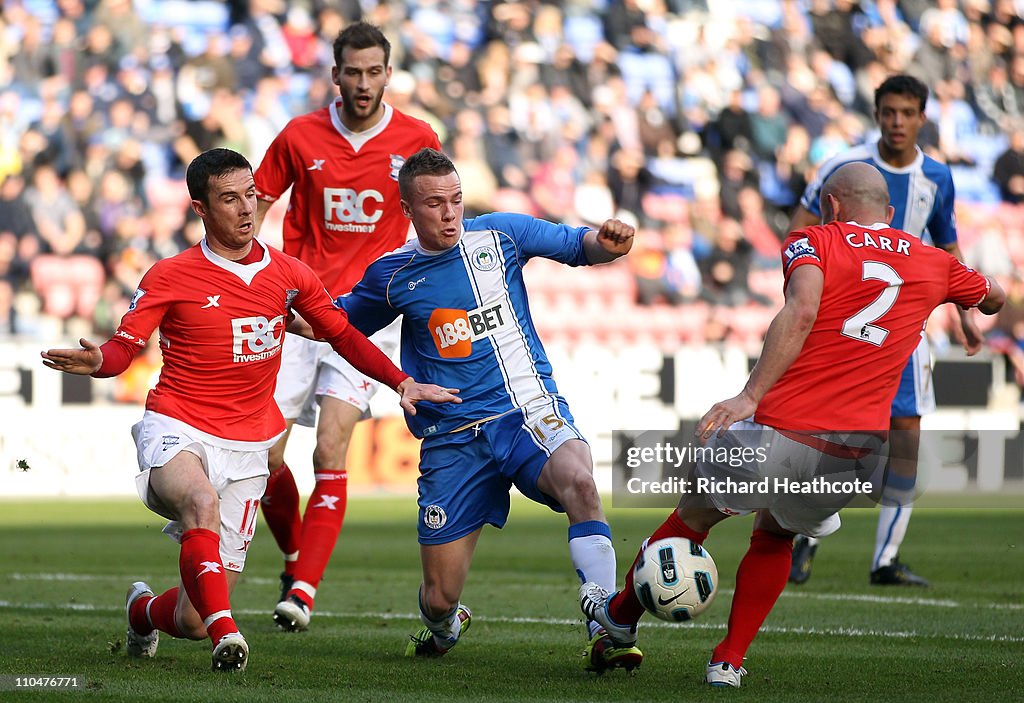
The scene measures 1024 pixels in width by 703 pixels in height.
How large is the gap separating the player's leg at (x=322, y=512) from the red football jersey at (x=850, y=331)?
2530 millimetres

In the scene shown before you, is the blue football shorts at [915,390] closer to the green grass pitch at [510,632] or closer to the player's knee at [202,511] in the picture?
the green grass pitch at [510,632]

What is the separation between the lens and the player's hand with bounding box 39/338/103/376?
5000 mm

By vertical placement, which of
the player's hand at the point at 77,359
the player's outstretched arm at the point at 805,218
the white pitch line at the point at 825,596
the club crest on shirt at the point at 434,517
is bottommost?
the white pitch line at the point at 825,596

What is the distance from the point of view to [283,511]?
24.6 feet

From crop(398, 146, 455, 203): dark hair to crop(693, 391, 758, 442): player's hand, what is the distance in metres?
1.61

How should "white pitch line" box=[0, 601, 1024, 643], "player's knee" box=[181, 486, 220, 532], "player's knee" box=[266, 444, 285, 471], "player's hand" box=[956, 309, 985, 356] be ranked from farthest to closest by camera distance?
"player's hand" box=[956, 309, 985, 356], "player's knee" box=[266, 444, 285, 471], "white pitch line" box=[0, 601, 1024, 643], "player's knee" box=[181, 486, 220, 532]

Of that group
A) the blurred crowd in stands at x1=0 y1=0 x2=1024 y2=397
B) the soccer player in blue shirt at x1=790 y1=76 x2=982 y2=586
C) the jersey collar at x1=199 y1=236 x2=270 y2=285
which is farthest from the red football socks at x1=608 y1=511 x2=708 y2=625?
the blurred crowd in stands at x1=0 y1=0 x2=1024 y2=397

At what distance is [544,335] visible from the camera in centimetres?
1727

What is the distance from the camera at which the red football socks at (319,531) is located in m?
6.59

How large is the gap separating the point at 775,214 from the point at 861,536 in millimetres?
8273

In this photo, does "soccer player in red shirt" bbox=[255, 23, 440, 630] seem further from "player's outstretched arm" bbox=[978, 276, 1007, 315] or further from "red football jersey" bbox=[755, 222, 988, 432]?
"player's outstretched arm" bbox=[978, 276, 1007, 315]

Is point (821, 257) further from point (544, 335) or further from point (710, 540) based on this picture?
point (544, 335)

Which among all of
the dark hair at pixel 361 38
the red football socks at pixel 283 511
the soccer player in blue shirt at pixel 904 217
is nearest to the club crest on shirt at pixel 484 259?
the dark hair at pixel 361 38

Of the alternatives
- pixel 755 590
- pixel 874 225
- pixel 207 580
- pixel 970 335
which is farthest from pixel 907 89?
pixel 207 580
